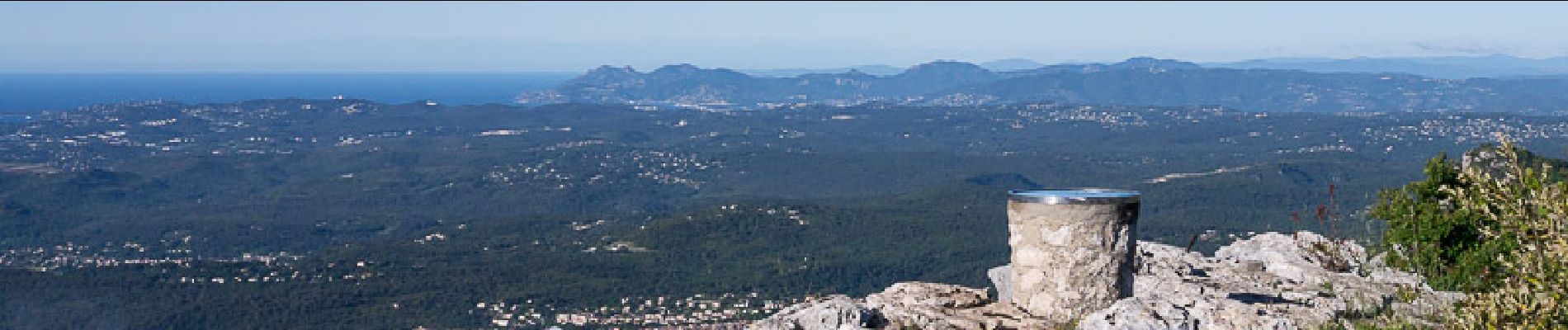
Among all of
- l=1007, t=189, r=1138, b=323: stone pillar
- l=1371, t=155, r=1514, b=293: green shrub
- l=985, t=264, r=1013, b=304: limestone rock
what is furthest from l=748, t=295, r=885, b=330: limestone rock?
l=1371, t=155, r=1514, b=293: green shrub

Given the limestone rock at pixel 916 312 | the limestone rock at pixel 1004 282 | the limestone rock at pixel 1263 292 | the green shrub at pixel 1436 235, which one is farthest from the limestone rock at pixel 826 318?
the green shrub at pixel 1436 235

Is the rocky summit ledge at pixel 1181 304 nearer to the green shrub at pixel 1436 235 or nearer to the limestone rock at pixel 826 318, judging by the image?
the limestone rock at pixel 826 318

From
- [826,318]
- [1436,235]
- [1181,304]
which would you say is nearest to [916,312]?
[826,318]

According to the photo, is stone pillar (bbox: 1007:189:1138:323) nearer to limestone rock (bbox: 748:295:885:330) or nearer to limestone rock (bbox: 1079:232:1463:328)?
limestone rock (bbox: 1079:232:1463:328)

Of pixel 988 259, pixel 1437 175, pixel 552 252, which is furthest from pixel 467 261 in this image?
pixel 1437 175

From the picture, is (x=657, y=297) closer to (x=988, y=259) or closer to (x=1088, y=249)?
(x=988, y=259)

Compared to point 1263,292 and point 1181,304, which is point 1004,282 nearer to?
point 1263,292
